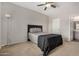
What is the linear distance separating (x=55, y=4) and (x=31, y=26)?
2.69 feet

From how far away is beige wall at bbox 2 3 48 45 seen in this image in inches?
75.4

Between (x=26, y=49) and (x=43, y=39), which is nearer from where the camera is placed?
(x=26, y=49)

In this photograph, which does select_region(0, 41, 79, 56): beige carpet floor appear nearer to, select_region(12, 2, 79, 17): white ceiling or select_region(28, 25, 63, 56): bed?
select_region(28, 25, 63, 56): bed

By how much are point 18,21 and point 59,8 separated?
1.01 meters

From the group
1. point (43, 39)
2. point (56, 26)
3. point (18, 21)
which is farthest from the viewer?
point (43, 39)

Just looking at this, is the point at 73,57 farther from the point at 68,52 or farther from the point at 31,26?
the point at 31,26

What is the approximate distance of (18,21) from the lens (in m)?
2.14

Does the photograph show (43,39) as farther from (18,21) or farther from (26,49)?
(18,21)

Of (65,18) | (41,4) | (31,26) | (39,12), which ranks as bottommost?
(31,26)

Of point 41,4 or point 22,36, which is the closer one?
point 41,4

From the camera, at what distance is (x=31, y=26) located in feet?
7.34

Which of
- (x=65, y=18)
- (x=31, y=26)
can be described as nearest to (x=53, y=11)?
(x=65, y=18)

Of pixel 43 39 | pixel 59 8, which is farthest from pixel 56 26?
pixel 43 39

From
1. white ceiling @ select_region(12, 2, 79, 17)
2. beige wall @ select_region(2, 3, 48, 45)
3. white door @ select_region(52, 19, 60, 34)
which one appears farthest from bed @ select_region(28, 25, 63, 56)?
white ceiling @ select_region(12, 2, 79, 17)
